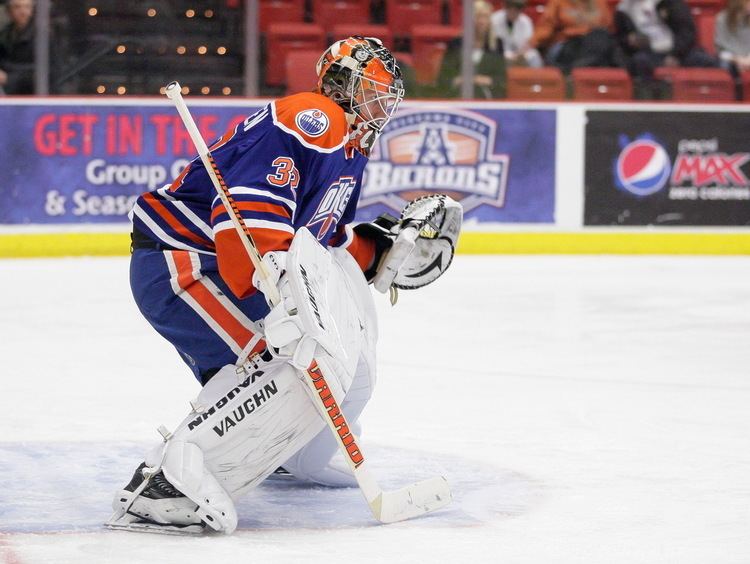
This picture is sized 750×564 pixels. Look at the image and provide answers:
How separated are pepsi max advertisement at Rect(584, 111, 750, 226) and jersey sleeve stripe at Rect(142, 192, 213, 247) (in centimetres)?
503

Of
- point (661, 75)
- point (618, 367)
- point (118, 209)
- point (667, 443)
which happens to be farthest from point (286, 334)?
point (661, 75)

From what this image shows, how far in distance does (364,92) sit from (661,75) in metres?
5.35

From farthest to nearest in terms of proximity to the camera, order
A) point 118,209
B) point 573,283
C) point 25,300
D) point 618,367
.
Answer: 1. point 118,209
2. point 573,283
3. point 25,300
4. point 618,367

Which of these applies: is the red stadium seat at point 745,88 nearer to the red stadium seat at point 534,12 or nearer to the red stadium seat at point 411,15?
the red stadium seat at point 534,12

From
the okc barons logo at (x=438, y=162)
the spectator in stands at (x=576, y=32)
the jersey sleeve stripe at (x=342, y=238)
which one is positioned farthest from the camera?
the spectator in stands at (x=576, y=32)

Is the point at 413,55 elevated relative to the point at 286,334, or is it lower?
lower

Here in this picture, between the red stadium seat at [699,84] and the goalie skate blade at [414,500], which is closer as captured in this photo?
the goalie skate blade at [414,500]

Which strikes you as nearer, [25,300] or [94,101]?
[25,300]

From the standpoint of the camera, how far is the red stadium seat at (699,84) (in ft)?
26.2

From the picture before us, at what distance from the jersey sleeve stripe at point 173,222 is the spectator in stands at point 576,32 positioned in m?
5.34

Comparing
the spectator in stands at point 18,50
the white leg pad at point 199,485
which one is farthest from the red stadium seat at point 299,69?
the white leg pad at point 199,485

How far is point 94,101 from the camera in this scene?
7.28 meters

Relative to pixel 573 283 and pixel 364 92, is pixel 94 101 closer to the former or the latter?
pixel 573 283

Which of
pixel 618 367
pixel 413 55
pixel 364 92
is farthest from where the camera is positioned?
pixel 413 55
